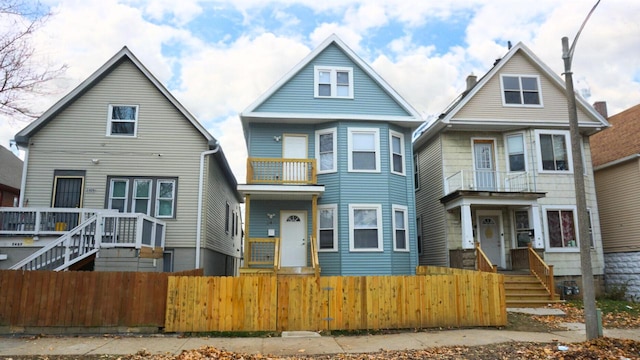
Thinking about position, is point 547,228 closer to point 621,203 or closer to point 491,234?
point 491,234

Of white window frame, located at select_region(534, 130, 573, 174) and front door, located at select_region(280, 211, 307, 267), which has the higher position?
white window frame, located at select_region(534, 130, 573, 174)

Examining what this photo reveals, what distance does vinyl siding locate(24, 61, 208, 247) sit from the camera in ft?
52.1

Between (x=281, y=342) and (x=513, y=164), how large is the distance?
13173 mm

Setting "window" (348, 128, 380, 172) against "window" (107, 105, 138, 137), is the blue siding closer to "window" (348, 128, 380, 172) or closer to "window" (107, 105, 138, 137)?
"window" (348, 128, 380, 172)

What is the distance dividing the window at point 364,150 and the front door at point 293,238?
277 centimetres

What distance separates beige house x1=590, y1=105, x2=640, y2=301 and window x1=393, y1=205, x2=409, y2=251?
8924 millimetres

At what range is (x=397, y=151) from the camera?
1797 centimetres

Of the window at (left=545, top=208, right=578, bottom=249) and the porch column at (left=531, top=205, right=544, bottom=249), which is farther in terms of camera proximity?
the window at (left=545, top=208, right=578, bottom=249)

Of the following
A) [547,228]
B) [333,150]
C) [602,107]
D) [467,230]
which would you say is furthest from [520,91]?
[333,150]

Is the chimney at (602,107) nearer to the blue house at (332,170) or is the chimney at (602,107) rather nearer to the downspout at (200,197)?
the blue house at (332,170)

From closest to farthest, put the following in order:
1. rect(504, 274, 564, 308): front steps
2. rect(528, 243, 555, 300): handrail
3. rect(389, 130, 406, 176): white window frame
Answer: rect(504, 274, 564, 308): front steps
rect(528, 243, 555, 300): handrail
rect(389, 130, 406, 176): white window frame

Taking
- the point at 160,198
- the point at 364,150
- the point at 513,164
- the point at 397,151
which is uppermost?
the point at 397,151

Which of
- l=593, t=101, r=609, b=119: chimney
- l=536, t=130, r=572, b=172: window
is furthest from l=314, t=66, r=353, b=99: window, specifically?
l=593, t=101, r=609, b=119: chimney

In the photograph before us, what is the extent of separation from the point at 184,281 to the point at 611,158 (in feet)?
61.5
